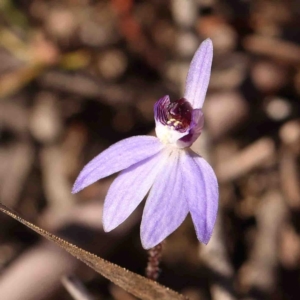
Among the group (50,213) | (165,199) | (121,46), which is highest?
(165,199)

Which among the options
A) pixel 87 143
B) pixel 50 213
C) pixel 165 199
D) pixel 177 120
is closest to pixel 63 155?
pixel 87 143

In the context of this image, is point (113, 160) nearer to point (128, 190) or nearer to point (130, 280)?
point (128, 190)

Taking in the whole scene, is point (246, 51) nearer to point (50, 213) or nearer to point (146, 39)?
point (146, 39)

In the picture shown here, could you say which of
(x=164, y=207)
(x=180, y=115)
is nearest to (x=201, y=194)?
(x=164, y=207)

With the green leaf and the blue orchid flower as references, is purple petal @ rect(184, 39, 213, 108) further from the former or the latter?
the green leaf

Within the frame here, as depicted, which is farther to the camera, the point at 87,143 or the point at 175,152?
the point at 87,143

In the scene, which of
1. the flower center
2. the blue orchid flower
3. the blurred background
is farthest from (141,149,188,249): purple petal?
the blurred background
